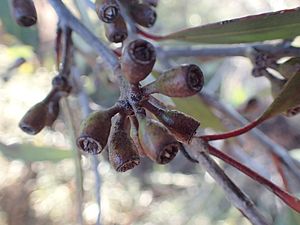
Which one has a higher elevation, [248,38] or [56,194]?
[248,38]

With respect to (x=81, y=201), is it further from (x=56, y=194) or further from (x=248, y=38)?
(x=56, y=194)

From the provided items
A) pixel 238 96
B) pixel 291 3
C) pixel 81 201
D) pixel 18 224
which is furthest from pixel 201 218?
pixel 81 201

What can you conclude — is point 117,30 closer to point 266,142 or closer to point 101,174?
point 266,142

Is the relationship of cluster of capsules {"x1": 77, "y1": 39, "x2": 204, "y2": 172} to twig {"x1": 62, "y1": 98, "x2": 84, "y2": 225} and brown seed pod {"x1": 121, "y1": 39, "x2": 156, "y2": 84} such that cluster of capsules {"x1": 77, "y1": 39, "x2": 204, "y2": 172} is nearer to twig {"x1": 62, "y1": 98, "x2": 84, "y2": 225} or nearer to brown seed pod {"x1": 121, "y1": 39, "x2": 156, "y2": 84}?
brown seed pod {"x1": 121, "y1": 39, "x2": 156, "y2": 84}

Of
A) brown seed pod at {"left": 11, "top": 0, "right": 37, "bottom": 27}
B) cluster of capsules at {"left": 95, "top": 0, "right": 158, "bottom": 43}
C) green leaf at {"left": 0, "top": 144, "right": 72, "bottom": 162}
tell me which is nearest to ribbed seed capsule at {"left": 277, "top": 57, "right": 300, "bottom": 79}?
cluster of capsules at {"left": 95, "top": 0, "right": 158, "bottom": 43}

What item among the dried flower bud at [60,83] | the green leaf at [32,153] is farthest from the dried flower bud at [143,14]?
the green leaf at [32,153]

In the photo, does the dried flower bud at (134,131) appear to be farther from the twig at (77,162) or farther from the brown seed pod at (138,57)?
the twig at (77,162)
